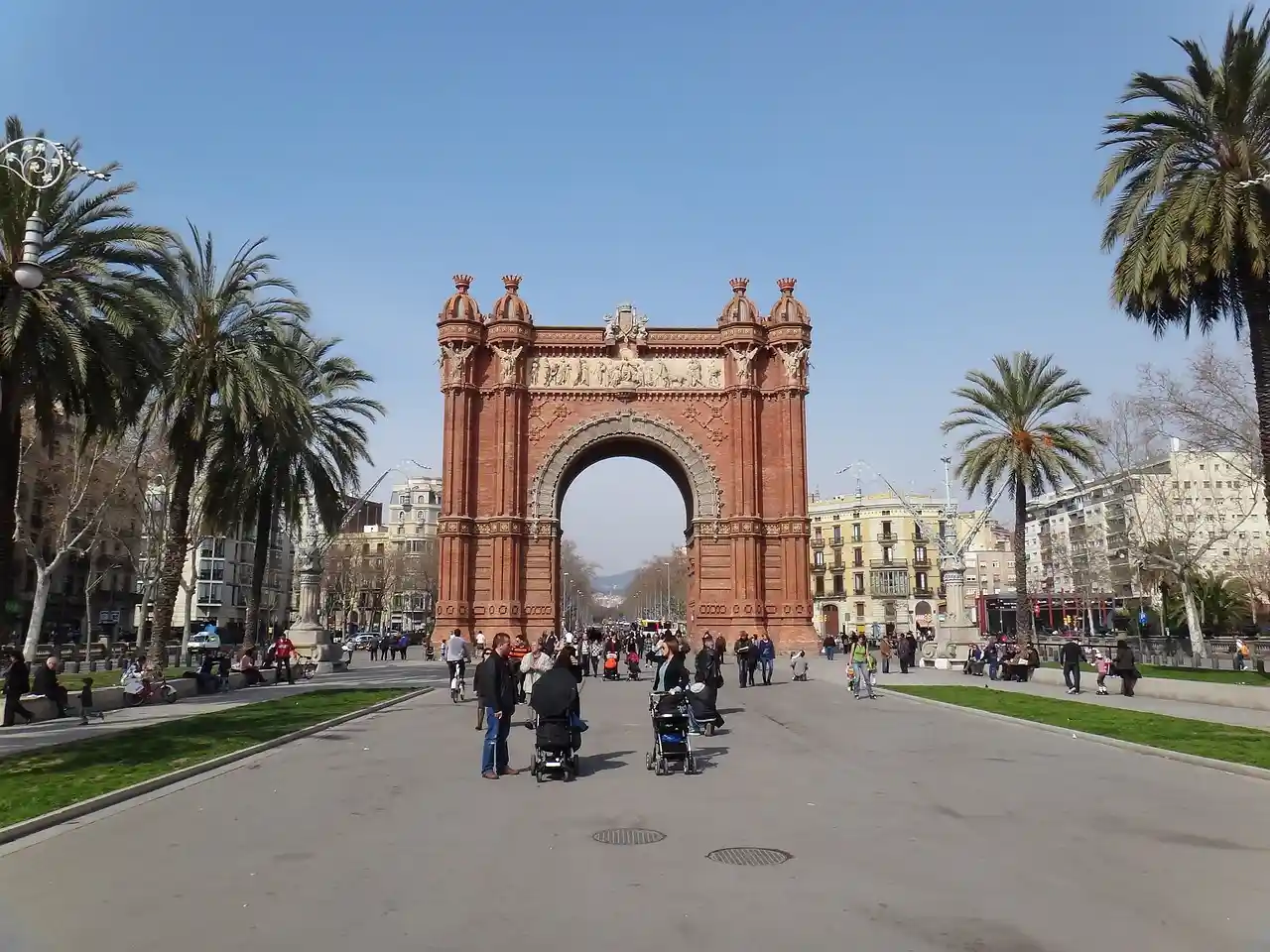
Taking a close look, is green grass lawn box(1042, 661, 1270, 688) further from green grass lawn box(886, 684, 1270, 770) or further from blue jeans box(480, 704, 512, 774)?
blue jeans box(480, 704, 512, 774)

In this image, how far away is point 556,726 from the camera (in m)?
11.1

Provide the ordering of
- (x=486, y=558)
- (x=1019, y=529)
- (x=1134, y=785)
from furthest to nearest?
(x=486, y=558) < (x=1019, y=529) < (x=1134, y=785)

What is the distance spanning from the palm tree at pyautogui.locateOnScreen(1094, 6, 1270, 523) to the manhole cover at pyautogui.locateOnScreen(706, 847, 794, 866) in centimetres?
1735

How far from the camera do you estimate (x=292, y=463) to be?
31344 mm

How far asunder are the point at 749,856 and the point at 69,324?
A: 51.2 ft

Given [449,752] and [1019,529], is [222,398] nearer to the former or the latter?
[449,752]

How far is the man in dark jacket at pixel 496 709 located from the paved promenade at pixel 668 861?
529mm

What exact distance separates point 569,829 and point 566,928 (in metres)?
2.83

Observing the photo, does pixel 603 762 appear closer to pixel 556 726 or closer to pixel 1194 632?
pixel 556 726

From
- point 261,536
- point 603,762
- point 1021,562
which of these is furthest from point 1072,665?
point 261,536

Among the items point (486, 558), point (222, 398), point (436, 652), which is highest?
point (222, 398)

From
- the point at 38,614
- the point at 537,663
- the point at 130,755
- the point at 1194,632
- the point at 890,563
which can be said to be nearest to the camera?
the point at 130,755

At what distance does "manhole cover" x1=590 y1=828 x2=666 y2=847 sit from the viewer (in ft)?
25.5

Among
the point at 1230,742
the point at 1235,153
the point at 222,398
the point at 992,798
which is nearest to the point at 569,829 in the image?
the point at 992,798
